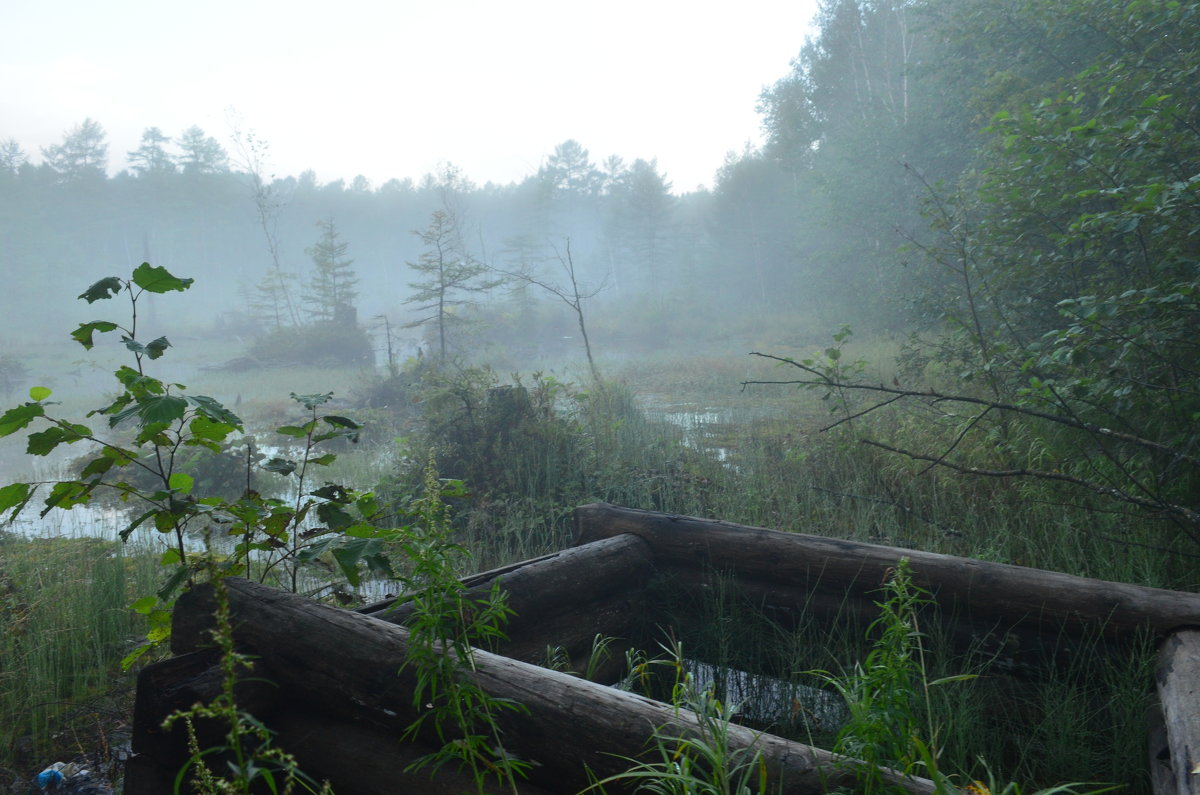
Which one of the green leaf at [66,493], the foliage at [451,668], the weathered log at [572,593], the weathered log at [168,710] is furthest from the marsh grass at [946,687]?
the green leaf at [66,493]

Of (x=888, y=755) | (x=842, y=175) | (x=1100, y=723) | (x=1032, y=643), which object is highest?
(x=842, y=175)

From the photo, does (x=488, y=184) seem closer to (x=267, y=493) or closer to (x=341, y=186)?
(x=341, y=186)

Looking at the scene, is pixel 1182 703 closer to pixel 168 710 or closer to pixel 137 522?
pixel 168 710

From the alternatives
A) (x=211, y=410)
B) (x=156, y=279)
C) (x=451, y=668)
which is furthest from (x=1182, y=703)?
(x=156, y=279)

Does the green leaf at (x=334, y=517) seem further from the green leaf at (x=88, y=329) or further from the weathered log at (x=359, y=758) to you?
the green leaf at (x=88, y=329)

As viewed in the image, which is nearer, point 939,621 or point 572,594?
point 939,621

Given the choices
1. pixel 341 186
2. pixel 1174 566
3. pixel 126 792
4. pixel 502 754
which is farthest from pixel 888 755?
pixel 341 186

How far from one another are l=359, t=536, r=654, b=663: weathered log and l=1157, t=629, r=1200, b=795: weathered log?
7.25 ft

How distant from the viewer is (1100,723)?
271cm

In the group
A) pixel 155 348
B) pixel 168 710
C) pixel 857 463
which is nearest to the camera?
pixel 168 710

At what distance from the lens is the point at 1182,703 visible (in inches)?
89.9

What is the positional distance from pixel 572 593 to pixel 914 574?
157cm

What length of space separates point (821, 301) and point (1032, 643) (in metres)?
33.0

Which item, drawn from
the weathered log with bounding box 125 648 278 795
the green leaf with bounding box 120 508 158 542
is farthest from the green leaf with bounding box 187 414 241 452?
the weathered log with bounding box 125 648 278 795
